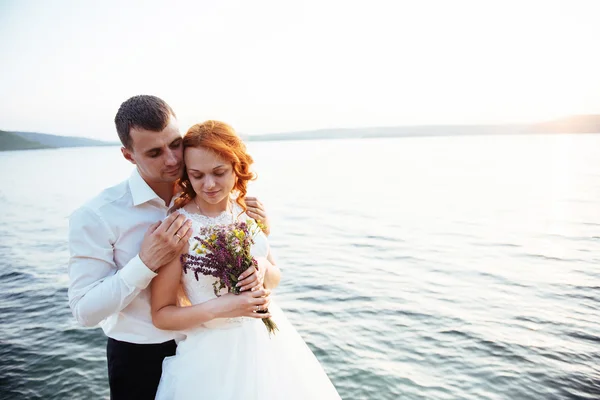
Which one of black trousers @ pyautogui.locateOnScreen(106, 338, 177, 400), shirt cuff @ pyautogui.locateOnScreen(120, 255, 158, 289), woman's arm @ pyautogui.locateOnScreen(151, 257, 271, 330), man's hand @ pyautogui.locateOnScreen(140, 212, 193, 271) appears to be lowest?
black trousers @ pyautogui.locateOnScreen(106, 338, 177, 400)

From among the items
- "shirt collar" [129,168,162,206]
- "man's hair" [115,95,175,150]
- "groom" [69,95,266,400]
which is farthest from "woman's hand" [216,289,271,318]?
"man's hair" [115,95,175,150]

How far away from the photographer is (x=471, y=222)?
20641 millimetres

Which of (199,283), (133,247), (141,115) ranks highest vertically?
(141,115)

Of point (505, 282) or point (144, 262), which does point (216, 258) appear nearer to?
point (144, 262)

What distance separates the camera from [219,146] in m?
3.14

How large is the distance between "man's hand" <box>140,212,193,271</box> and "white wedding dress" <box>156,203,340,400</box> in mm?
223

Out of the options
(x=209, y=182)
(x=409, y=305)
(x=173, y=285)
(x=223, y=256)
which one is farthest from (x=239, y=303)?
(x=409, y=305)

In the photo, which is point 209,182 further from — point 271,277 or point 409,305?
point 409,305

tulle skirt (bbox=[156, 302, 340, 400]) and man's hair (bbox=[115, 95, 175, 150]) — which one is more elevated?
man's hair (bbox=[115, 95, 175, 150])

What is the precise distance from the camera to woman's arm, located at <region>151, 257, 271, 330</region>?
113 inches

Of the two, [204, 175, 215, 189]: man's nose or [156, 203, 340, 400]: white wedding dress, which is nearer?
[156, 203, 340, 400]: white wedding dress

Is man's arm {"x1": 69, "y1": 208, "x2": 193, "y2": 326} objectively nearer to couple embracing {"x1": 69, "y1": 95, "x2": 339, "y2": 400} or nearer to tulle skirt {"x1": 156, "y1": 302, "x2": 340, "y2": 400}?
couple embracing {"x1": 69, "y1": 95, "x2": 339, "y2": 400}

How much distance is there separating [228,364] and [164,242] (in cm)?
91

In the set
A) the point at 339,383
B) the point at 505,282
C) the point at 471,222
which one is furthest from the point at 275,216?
the point at 339,383
